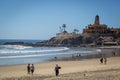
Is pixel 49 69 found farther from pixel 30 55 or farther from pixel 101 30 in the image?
pixel 101 30

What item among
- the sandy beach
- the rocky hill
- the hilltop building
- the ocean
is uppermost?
the hilltop building

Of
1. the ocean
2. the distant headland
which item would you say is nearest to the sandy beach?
the ocean

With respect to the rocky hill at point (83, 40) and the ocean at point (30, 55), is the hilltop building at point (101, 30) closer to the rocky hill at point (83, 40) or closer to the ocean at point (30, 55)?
the rocky hill at point (83, 40)

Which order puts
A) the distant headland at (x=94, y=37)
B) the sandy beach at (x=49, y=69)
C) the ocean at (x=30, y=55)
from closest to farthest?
the sandy beach at (x=49, y=69), the ocean at (x=30, y=55), the distant headland at (x=94, y=37)

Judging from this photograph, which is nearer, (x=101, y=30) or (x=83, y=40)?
(x=101, y=30)

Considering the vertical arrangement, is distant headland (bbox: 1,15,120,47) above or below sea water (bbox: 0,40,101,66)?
above

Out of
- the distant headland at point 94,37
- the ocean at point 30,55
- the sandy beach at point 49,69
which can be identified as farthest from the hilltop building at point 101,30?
the sandy beach at point 49,69

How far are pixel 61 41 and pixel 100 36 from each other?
61.1 feet

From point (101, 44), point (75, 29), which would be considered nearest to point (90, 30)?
point (101, 44)

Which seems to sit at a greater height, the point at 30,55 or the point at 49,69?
the point at 30,55

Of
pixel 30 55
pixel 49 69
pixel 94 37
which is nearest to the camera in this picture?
pixel 49 69

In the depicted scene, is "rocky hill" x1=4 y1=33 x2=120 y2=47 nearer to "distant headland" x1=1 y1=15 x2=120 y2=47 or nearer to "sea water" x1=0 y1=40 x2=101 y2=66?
"distant headland" x1=1 y1=15 x2=120 y2=47

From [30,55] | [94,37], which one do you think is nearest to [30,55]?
[30,55]

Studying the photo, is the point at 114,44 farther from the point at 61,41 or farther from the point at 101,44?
the point at 61,41
